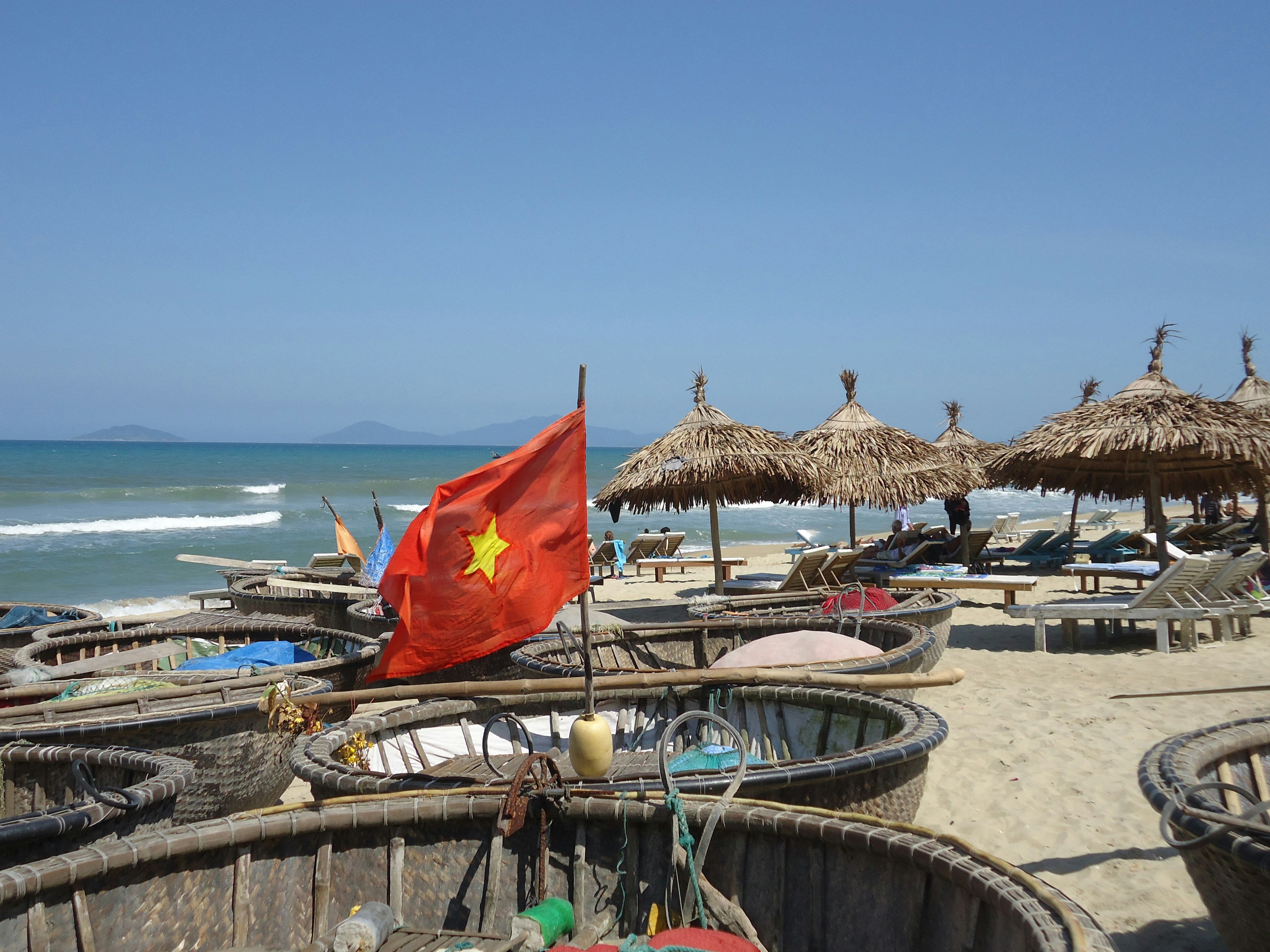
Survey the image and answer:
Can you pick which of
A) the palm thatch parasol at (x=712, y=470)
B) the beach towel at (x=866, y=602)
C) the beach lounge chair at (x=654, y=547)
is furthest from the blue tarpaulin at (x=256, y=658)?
the beach lounge chair at (x=654, y=547)

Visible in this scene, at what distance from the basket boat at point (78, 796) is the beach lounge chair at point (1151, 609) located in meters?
7.67

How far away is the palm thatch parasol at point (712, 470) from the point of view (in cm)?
1192

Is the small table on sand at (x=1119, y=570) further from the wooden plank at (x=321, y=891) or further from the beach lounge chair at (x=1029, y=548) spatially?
the wooden plank at (x=321, y=891)

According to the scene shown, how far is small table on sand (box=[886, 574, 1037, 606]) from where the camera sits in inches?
453

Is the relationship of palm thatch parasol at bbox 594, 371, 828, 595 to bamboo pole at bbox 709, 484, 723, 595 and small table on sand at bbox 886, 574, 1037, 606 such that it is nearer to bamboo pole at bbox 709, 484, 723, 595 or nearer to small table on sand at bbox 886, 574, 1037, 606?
bamboo pole at bbox 709, 484, 723, 595

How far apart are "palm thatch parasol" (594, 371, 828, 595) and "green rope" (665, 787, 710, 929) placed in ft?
27.7

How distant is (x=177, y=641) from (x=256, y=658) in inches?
63.5

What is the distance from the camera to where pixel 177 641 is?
8.09 meters

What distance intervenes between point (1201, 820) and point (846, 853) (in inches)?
40.0

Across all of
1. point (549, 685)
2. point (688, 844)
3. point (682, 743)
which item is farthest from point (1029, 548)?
point (688, 844)

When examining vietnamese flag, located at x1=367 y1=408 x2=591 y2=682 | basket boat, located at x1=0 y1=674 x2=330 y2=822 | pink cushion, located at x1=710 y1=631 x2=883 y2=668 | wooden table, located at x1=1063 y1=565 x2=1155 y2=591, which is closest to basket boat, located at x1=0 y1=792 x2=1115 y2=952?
vietnamese flag, located at x1=367 y1=408 x2=591 y2=682

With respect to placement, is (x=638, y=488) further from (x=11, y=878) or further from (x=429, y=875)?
(x=11, y=878)

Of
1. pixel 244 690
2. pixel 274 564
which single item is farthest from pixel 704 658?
pixel 274 564

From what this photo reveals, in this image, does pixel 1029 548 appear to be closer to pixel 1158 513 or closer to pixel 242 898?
pixel 1158 513
